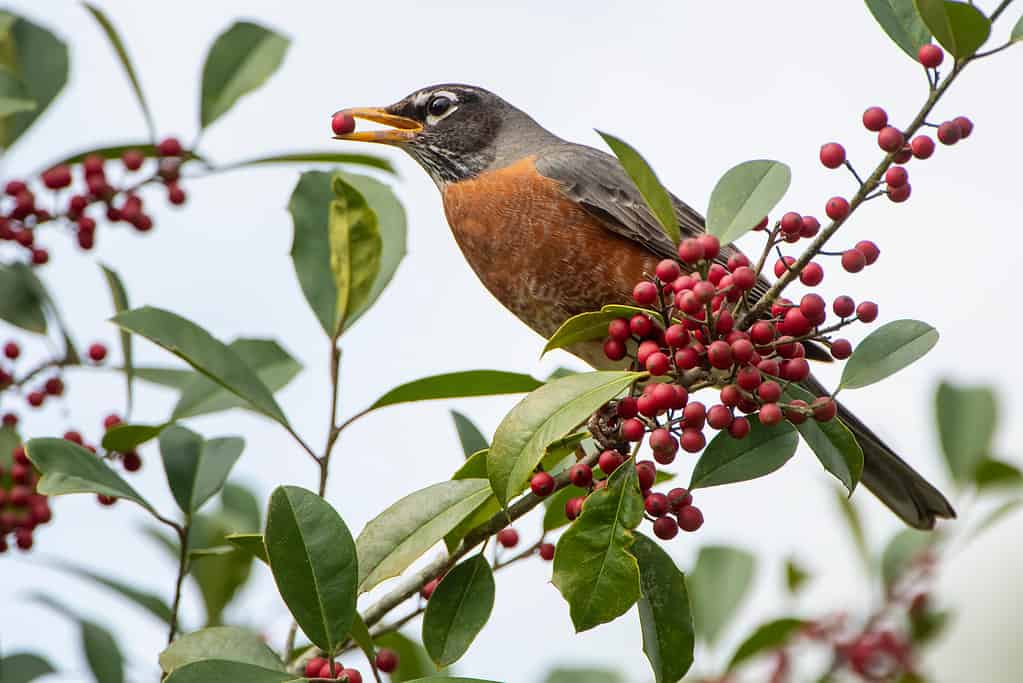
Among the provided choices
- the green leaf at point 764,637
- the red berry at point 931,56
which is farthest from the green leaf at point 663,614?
the green leaf at point 764,637

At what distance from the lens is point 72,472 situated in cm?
224

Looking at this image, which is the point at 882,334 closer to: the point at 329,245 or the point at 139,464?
the point at 329,245

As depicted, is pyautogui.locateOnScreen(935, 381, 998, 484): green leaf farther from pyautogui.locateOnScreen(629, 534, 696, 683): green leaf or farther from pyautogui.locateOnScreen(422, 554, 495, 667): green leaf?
pyautogui.locateOnScreen(422, 554, 495, 667): green leaf

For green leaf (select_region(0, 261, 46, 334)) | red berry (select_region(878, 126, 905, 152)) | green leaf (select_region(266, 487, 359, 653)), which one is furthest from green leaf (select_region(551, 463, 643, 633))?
green leaf (select_region(0, 261, 46, 334))

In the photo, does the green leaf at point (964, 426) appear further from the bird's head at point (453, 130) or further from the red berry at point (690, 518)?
the red berry at point (690, 518)

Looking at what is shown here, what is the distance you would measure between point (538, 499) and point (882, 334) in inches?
26.4

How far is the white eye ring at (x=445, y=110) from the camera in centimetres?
415

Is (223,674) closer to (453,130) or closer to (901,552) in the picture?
(901,552)

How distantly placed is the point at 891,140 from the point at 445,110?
8.15 ft

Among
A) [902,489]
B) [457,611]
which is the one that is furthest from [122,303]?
[902,489]

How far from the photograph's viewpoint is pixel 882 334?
7.13 feet

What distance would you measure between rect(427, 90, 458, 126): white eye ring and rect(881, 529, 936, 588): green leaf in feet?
6.49

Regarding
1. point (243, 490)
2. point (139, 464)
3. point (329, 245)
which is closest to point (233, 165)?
point (329, 245)

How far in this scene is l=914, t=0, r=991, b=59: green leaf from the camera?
191cm
